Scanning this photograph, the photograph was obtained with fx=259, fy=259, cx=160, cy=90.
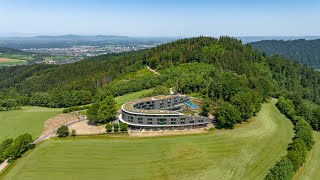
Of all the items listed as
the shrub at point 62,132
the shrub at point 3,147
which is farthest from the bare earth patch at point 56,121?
the shrub at point 3,147

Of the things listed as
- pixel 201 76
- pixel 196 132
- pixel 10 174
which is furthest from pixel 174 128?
pixel 201 76

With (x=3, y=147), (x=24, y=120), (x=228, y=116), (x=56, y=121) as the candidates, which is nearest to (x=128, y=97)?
(x=56, y=121)

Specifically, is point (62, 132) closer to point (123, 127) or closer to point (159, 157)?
point (123, 127)

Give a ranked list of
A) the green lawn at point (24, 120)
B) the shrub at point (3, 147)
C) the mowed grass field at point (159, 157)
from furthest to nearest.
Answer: the green lawn at point (24, 120)
the shrub at point (3, 147)
the mowed grass field at point (159, 157)

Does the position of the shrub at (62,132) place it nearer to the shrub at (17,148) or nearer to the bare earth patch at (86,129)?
the bare earth patch at (86,129)

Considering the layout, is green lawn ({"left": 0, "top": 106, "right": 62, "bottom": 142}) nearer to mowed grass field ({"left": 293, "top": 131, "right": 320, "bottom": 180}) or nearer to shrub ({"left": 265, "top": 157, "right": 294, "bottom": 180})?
shrub ({"left": 265, "top": 157, "right": 294, "bottom": 180})

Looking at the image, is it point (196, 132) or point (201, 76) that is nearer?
point (196, 132)

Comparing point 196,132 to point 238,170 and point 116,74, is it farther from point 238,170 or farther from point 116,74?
point 116,74
